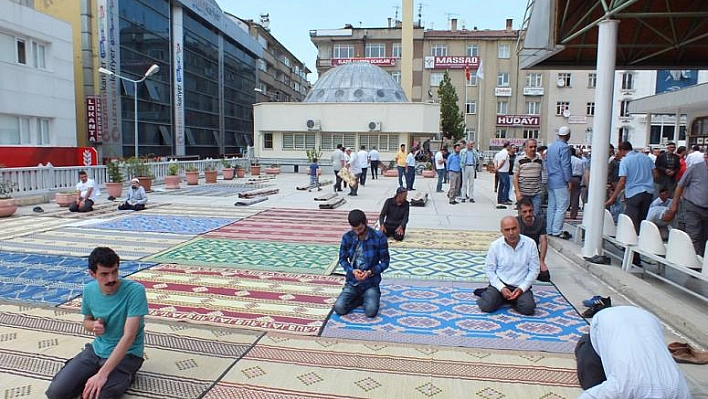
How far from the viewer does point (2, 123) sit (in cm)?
2102

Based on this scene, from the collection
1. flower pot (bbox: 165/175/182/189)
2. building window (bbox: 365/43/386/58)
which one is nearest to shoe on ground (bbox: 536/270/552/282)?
flower pot (bbox: 165/175/182/189)

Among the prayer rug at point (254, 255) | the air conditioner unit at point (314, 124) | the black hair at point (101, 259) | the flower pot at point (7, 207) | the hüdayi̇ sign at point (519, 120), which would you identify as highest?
the hüdayi̇ sign at point (519, 120)

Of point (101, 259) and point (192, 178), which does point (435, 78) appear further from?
point (101, 259)

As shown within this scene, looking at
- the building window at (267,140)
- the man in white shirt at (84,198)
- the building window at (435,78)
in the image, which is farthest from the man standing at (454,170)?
the building window at (435,78)

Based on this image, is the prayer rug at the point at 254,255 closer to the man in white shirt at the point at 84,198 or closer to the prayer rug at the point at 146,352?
the prayer rug at the point at 146,352

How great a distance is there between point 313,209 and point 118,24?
76.4ft

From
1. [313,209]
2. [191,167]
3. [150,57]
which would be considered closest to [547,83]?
[150,57]

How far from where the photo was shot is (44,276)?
21.8 ft

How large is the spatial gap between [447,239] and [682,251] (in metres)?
4.53

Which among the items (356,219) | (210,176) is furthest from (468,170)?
(210,176)

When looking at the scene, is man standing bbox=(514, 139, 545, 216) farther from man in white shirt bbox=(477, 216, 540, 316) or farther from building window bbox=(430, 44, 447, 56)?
building window bbox=(430, 44, 447, 56)

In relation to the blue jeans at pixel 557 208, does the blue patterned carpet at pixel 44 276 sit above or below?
below

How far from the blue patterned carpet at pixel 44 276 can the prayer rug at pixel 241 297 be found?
14.8 inches

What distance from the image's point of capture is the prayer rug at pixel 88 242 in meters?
8.14
